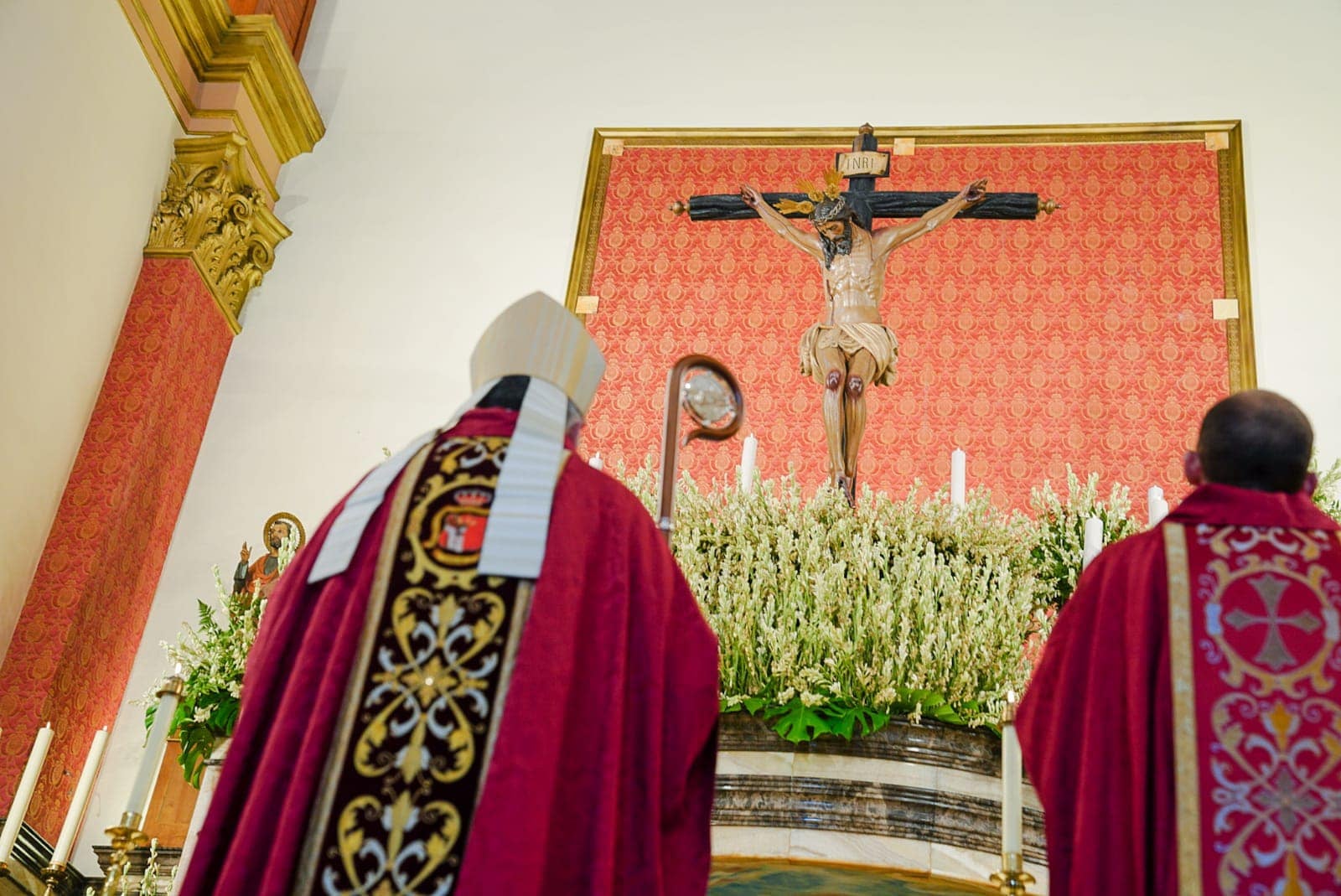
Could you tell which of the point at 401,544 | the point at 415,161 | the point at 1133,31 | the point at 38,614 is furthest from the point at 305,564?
the point at 1133,31

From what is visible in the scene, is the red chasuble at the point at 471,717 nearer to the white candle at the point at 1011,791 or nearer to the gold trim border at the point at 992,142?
the white candle at the point at 1011,791

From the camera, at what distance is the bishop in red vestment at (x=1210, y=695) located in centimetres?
262

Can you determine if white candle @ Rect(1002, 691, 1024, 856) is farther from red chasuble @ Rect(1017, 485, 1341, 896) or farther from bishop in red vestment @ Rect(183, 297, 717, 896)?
bishop in red vestment @ Rect(183, 297, 717, 896)

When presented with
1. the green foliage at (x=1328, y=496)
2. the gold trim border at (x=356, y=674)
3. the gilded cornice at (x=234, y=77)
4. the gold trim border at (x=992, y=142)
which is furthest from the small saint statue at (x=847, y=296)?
the gilded cornice at (x=234, y=77)

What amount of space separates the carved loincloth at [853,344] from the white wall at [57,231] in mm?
3601

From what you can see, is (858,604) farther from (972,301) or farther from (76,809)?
(972,301)

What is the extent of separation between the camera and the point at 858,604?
13.8 ft

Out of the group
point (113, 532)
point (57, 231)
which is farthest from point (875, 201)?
point (113, 532)

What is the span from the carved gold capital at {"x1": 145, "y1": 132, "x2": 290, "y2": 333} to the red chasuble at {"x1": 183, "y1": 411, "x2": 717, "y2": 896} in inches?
217

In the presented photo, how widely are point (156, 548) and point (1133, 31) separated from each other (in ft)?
20.6

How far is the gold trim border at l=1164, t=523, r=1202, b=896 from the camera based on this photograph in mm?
2613

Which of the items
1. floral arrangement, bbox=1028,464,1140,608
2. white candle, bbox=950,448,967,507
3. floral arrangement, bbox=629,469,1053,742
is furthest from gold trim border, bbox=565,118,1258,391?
floral arrangement, bbox=629,469,1053,742

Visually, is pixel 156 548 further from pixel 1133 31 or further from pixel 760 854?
pixel 1133 31

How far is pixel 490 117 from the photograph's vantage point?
904cm
